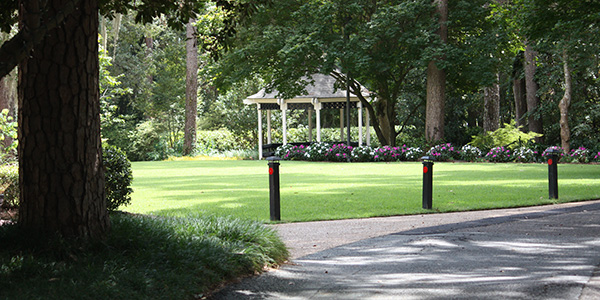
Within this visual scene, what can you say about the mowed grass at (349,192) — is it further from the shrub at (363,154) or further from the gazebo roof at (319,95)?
the gazebo roof at (319,95)

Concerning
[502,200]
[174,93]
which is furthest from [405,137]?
[502,200]

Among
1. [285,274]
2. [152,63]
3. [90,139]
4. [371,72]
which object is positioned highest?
[152,63]

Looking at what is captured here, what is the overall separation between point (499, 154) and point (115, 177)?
797 inches

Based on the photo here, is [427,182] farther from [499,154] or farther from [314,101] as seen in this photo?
[314,101]

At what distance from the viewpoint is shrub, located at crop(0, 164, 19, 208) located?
9.32m

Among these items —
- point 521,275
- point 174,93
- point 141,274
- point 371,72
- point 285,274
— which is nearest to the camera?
point 141,274

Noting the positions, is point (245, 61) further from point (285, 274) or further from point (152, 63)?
point (285, 274)

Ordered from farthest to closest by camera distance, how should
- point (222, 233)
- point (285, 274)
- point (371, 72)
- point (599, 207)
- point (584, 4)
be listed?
point (371, 72) → point (584, 4) → point (599, 207) → point (222, 233) → point (285, 274)

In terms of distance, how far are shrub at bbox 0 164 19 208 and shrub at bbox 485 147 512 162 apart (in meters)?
20.8

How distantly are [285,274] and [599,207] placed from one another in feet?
24.0

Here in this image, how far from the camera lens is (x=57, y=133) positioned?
5320 mm

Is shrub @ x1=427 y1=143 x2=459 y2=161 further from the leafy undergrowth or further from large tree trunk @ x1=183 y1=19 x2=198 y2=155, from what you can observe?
the leafy undergrowth

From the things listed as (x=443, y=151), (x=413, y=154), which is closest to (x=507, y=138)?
(x=443, y=151)

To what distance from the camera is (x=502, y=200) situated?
486 inches
